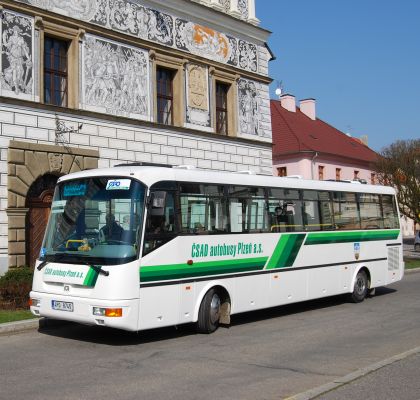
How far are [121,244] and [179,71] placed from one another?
1399 cm

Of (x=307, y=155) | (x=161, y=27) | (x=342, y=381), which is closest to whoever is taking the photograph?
(x=342, y=381)

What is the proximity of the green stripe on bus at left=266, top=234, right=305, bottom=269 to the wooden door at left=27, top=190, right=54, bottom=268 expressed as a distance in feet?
26.0

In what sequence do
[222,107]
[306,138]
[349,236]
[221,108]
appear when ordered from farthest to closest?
[306,138] → [222,107] → [221,108] → [349,236]

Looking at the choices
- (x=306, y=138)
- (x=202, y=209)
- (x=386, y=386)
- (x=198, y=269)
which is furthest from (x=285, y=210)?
(x=306, y=138)

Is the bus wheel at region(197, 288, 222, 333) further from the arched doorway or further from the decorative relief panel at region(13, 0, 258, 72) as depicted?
the decorative relief panel at region(13, 0, 258, 72)

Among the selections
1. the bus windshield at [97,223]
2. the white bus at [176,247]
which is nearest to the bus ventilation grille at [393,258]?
the white bus at [176,247]

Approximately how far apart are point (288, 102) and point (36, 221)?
40.5 metres

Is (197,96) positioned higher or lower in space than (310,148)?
lower

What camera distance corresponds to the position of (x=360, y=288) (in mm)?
16156

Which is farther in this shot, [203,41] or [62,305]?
[203,41]

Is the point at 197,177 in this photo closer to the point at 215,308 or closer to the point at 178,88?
the point at 215,308

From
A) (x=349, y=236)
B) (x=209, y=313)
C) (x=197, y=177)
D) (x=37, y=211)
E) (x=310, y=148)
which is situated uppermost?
(x=310, y=148)

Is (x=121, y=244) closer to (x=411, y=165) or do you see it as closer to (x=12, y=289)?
(x=12, y=289)

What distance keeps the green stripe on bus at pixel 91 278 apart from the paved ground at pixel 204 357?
1.02m
